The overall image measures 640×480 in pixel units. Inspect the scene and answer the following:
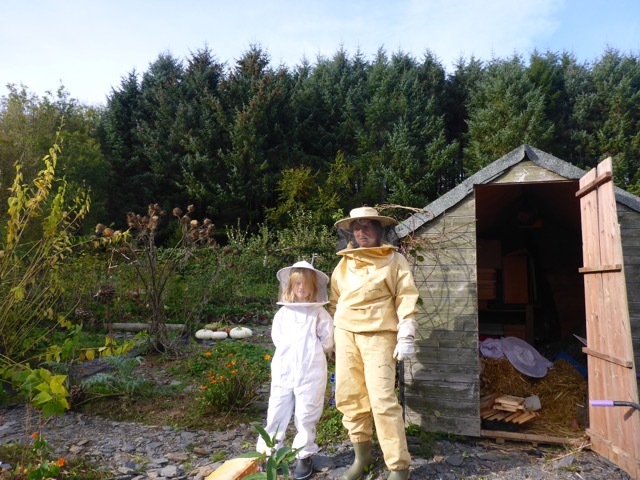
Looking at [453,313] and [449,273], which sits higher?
[449,273]

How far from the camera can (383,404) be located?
346 cm

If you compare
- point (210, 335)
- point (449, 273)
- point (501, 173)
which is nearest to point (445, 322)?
point (449, 273)

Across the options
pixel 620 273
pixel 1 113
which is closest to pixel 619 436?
pixel 620 273

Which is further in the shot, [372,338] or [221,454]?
[221,454]

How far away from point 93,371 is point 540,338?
20.6ft

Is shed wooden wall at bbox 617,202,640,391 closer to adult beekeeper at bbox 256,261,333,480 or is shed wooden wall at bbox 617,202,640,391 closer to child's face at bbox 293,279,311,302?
adult beekeeper at bbox 256,261,333,480

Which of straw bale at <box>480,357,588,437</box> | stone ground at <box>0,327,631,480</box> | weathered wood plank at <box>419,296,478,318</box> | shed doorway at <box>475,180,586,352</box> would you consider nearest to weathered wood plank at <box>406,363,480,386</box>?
weathered wood plank at <box>419,296,478,318</box>

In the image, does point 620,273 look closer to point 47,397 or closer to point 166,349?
point 47,397

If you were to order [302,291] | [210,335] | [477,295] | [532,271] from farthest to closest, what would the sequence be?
[210,335], [532,271], [477,295], [302,291]

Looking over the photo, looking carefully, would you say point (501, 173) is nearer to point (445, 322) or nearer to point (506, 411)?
point (445, 322)

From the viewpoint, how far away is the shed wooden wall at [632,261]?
4.32 m

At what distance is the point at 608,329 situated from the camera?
Result: 3.67 metres

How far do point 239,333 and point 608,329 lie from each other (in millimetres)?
5474

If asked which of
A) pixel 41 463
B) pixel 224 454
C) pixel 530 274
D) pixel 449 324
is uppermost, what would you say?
pixel 530 274
